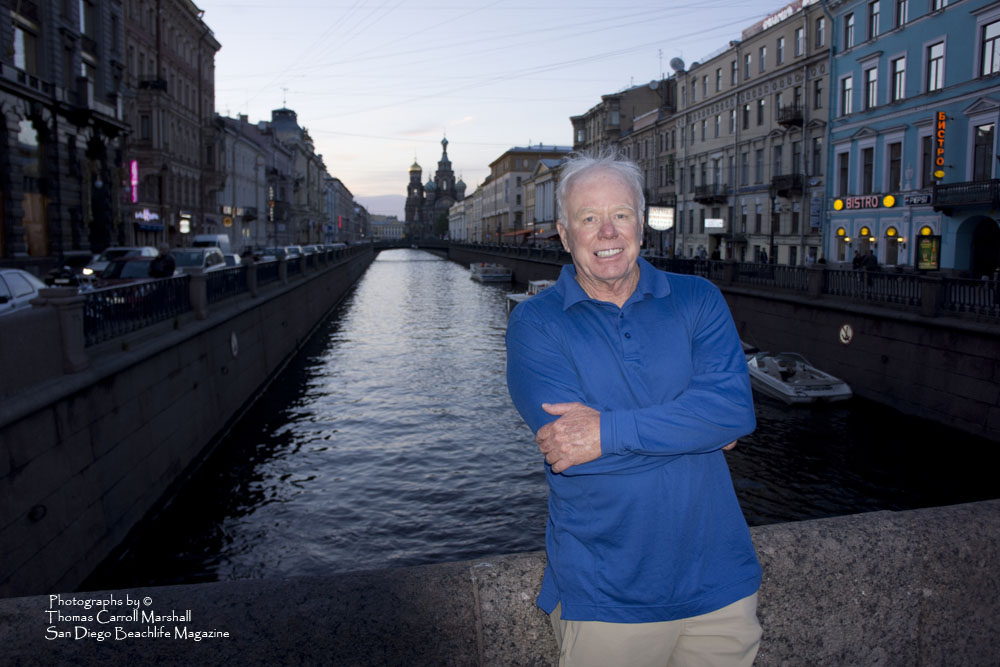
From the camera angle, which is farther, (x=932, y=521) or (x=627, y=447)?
(x=932, y=521)

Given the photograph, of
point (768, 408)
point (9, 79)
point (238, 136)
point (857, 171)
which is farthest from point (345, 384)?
point (238, 136)

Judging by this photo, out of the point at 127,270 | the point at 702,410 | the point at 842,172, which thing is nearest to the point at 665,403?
the point at 702,410

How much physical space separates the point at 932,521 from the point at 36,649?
293 cm

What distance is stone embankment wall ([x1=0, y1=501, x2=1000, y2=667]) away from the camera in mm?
2172

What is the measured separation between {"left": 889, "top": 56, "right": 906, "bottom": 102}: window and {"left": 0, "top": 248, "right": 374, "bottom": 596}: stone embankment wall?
91.2ft

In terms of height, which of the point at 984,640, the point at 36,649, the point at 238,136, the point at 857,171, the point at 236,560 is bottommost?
the point at 236,560

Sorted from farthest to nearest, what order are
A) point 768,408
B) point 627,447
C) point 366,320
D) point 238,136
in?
point 238,136 → point 366,320 → point 768,408 → point 627,447

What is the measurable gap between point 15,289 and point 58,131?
21.7 meters

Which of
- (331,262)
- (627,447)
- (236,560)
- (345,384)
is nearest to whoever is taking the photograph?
(627,447)

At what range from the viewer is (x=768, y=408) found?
1852 cm

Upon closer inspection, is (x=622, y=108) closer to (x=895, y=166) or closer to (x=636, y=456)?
(x=895, y=166)

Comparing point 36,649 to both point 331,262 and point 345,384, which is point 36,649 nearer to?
point 345,384

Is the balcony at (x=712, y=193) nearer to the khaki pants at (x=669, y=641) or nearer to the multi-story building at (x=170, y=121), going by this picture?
the multi-story building at (x=170, y=121)

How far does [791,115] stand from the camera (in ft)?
128
